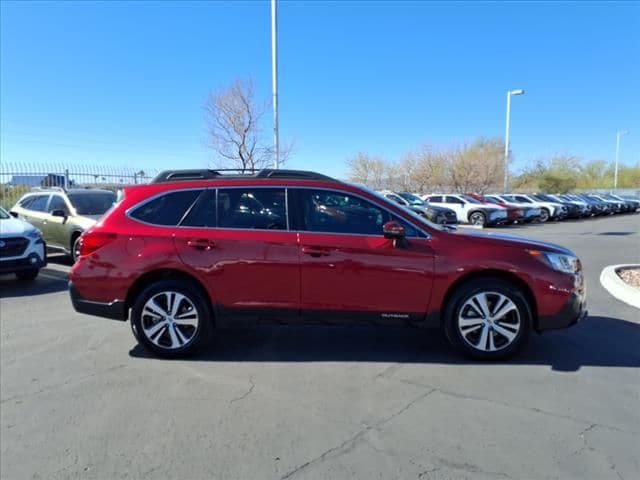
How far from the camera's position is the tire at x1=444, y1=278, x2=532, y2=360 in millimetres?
4316

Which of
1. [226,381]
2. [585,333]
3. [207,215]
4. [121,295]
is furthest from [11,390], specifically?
[585,333]

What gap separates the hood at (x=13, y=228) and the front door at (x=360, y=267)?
6292 millimetres

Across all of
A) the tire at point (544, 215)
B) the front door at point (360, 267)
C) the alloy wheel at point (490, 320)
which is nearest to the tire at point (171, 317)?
the front door at point (360, 267)

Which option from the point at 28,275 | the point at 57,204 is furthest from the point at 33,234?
the point at 57,204

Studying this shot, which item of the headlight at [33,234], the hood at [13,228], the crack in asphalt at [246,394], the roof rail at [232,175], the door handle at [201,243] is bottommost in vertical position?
the crack in asphalt at [246,394]

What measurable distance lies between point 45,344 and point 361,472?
4009 mm

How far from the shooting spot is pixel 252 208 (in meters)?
4.56

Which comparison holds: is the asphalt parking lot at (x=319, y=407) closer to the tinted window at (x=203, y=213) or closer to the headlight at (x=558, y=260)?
the headlight at (x=558, y=260)

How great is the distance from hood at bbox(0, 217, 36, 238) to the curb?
9.90 m

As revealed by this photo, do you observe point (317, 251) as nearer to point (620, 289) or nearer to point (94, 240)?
point (94, 240)

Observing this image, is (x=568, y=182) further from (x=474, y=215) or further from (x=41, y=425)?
(x=41, y=425)

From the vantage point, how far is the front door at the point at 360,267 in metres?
4.34

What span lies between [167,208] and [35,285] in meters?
5.30

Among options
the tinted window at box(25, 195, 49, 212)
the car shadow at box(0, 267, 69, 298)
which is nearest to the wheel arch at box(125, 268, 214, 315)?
the car shadow at box(0, 267, 69, 298)
